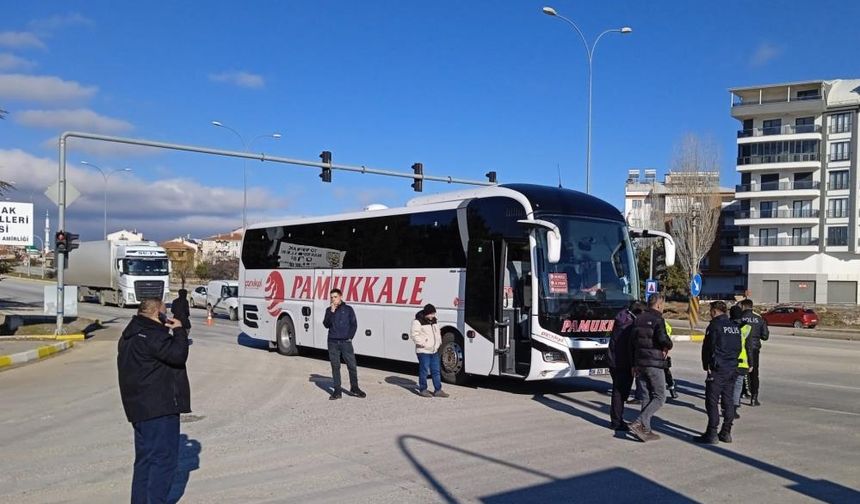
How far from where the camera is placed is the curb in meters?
17.1

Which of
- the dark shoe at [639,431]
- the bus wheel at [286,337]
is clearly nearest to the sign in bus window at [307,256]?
the bus wheel at [286,337]

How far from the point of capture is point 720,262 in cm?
8125

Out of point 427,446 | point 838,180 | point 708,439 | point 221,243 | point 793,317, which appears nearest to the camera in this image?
point 427,446

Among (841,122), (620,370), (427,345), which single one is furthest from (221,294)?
(841,122)

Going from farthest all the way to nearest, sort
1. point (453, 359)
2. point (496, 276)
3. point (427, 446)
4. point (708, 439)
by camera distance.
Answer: point (453, 359), point (496, 276), point (708, 439), point (427, 446)

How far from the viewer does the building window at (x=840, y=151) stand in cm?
6900

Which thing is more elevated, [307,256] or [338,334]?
[307,256]

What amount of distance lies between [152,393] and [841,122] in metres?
77.0

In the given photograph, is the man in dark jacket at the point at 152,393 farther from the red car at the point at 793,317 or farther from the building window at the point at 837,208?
the building window at the point at 837,208

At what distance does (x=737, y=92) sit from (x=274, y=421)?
74762mm

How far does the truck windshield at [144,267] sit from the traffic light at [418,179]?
21.8m

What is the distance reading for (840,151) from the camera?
69562mm

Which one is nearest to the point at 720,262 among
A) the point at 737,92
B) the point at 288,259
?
the point at 737,92

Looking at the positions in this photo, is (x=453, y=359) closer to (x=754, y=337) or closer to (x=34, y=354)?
(x=754, y=337)
